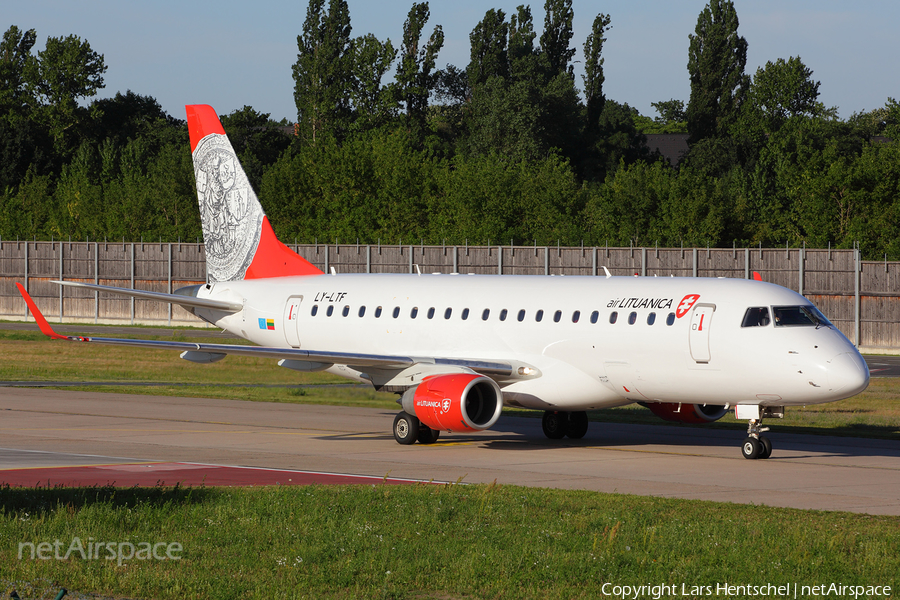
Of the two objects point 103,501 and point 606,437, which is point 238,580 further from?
point 606,437

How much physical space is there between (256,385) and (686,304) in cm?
2158

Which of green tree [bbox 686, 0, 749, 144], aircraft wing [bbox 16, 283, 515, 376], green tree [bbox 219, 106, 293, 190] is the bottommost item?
aircraft wing [bbox 16, 283, 515, 376]

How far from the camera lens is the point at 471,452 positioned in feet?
84.2

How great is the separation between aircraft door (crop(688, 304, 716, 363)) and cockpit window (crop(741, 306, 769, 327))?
722mm

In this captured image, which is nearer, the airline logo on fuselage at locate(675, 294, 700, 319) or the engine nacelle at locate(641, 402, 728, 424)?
the airline logo on fuselage at locate(675, 294, 700, 319)

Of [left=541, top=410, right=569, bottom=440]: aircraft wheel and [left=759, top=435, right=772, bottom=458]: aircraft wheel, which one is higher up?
[left=759, top=435, right=772, bottom=458]: aircraft wheel

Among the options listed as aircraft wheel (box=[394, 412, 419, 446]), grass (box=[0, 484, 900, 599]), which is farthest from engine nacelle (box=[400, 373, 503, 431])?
grass (box=[0, 484, 900, 599])

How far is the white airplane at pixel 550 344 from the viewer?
23.2 meters

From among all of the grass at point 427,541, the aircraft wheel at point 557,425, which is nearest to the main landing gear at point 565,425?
the aircraft wheel at point 557,425

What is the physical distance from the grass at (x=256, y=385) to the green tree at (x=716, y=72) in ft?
261

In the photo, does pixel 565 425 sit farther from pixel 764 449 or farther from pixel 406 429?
pixel 764 449

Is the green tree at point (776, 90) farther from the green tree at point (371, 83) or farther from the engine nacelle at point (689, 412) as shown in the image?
the engine nacelle at point (689, 412)

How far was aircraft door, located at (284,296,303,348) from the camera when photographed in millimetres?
31375

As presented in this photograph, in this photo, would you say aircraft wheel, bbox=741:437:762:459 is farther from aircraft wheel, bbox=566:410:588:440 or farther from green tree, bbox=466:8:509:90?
green tree, bbox=466:8:509:90
